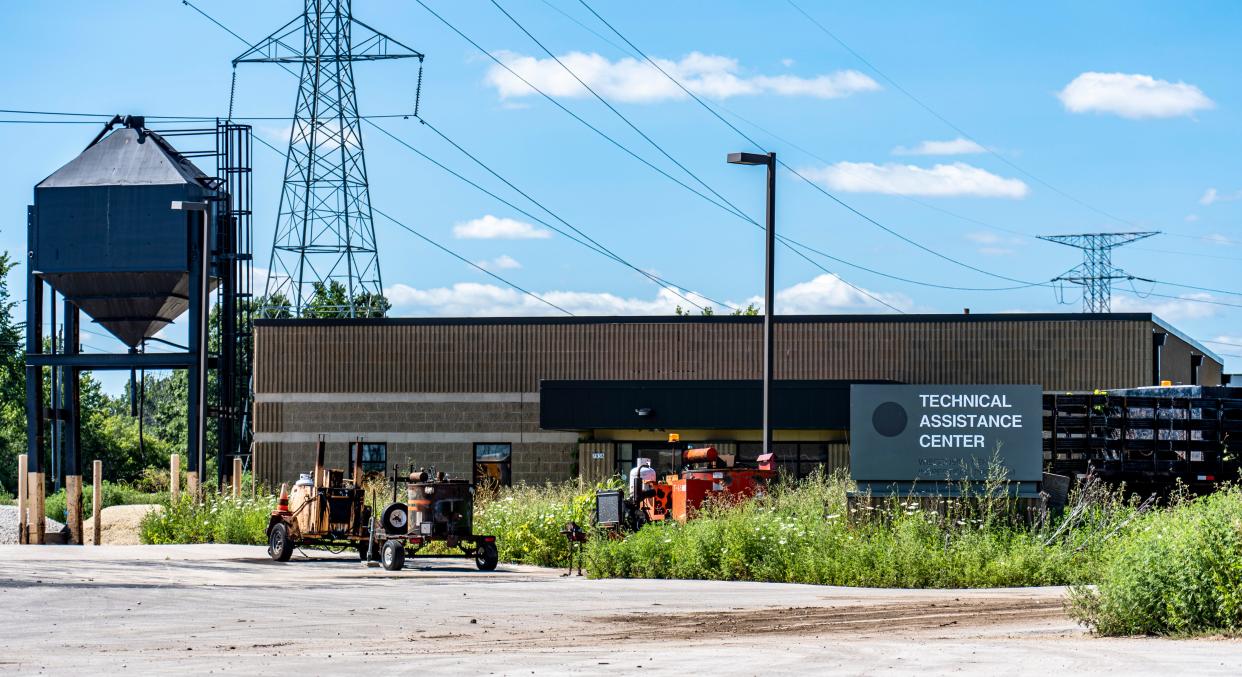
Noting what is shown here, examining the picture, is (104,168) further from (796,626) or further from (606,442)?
(796,626)

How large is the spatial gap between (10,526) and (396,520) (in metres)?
20.1

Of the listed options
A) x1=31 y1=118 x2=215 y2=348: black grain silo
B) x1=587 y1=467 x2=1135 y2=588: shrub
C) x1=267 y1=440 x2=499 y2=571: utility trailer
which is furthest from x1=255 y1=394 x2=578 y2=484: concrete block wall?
x1=587 y1=467 x2=1135 y2=588: shrub

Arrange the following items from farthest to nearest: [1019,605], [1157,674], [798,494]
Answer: [798,494] < [1019,605] < [1157,674]

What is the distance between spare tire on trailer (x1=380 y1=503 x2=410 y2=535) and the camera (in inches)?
1051

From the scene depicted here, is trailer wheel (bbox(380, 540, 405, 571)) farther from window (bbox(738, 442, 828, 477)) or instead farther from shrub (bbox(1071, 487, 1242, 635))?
window (bbox(738, 442, 828, 477))

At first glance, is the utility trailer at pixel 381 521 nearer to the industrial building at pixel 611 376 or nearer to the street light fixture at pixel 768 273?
the street light fixture at pixel 768 273

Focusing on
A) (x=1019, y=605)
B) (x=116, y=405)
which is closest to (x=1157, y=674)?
(x=1019, y=605)

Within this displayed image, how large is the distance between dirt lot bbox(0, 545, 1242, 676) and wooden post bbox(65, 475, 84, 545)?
1391 cm

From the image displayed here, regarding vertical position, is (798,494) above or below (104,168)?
below

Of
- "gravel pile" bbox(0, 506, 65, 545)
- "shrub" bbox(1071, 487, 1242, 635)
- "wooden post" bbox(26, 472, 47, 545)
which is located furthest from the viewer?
"gravel pile" bbox(0, 506, 65, 545)

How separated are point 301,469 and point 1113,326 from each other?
25856mm

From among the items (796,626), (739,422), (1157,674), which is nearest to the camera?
(1157,674)

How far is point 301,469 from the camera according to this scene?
1967 inches

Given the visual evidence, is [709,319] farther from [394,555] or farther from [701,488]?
[394,555]
